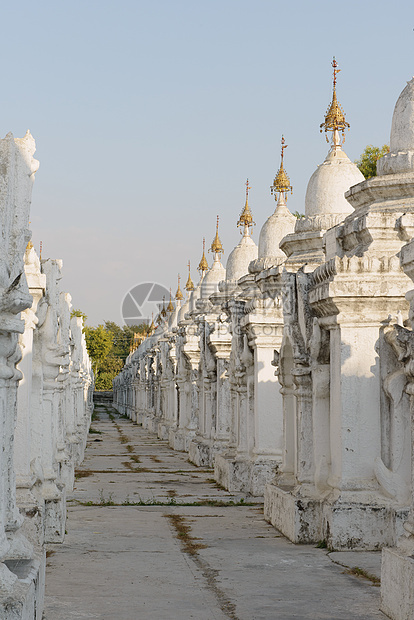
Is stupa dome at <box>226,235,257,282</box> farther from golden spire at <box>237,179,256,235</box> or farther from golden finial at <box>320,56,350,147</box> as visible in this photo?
golden finial at <box>320,56,350,147</box>

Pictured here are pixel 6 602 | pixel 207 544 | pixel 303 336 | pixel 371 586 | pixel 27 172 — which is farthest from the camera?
pixel 303 336

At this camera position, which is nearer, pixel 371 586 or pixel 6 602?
pixel 6 602

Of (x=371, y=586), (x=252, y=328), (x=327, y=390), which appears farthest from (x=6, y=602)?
(x=252, y=328)

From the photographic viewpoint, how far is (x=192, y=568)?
807 centimetres

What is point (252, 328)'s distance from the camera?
546 inches

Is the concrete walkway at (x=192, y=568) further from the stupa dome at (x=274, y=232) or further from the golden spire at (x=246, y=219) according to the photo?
the golden spire at (x=246, y=219)

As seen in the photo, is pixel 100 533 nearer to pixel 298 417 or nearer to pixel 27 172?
pixel 298 417

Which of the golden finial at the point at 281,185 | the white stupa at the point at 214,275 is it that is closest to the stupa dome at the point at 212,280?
the white stupa at the point at 214,275

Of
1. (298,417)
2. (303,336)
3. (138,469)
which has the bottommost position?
(138,469)

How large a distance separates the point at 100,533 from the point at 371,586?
3.84 meters

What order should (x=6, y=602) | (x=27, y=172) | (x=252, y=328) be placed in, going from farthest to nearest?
(x=252, y=328), (x=27, y=172), (x=6, y=602)

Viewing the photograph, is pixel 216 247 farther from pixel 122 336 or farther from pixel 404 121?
pixel 122 336

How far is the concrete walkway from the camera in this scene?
6562 millimetres

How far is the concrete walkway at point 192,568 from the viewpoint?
6562 millimetres
